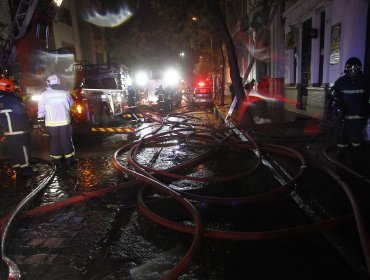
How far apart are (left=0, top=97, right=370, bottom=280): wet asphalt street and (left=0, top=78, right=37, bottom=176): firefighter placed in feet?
1.18

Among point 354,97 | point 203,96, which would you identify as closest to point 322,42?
point 354,97

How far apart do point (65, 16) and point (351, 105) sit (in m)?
26.2

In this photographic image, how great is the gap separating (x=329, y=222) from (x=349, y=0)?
7.91 metres

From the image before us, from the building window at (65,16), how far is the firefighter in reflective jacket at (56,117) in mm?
21086

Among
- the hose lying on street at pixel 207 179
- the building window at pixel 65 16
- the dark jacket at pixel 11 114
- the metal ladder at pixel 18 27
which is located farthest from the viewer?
the building window at pixel 65 16

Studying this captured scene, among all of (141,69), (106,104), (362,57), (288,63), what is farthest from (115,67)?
(141,69)

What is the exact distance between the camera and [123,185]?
5.12 m

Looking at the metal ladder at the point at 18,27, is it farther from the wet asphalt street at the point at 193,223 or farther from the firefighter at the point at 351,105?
the firefighter at the point at 351,105

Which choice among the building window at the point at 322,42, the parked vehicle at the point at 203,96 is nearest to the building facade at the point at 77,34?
the parked vehicle at the point at 203,96

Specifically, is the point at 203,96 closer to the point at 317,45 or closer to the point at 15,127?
the point at 317,45

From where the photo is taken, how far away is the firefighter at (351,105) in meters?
5.92

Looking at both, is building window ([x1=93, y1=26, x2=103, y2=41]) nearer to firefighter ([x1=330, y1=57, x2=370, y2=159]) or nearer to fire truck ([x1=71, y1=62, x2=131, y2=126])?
fire truck ([x1=71, y1=62, x2=131, y2=126])

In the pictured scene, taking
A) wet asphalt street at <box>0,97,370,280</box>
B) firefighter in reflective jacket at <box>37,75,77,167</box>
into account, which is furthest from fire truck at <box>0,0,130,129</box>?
wet asphalt street at <box>0,97,370,280</box>

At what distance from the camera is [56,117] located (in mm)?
6602
